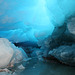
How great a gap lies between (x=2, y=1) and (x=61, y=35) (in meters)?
3.41

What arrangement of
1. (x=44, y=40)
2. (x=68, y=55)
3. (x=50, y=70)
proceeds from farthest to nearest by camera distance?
(x=44, y=40) → (x=68, y=55) → (x=50, y=70)

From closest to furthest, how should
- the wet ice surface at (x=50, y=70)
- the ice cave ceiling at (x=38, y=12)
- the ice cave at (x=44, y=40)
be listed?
the wet ice surface at (x=50, y=70) → the ice cave at (x=44, y=40) → the ice cave ceiling at (x=38, y=12)

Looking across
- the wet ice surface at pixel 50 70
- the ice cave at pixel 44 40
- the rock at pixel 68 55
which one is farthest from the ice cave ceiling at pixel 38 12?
the wet ice surface at pixel 50 70

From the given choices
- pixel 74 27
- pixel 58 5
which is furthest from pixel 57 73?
pixel 58 5

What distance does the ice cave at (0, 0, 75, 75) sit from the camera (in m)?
4.05

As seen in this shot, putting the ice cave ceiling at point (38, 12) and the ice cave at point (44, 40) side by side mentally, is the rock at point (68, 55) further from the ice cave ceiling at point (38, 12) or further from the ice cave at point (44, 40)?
the ice cave ceiling at point (38, 12)

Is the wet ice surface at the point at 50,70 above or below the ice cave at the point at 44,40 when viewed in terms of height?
below

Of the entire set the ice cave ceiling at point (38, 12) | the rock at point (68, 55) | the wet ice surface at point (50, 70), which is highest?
the ice cave ceiling at point (38, 12)

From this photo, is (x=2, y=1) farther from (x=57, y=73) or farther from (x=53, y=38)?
(x=57, y=73)

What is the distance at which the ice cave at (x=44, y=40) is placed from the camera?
159 inches

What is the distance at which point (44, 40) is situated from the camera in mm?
6434

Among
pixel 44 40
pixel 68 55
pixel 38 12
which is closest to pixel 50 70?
pixel 68 55

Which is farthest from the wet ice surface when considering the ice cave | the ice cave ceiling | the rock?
the ice cave ceiling

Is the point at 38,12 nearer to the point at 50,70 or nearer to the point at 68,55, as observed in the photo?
the point at 68,55
